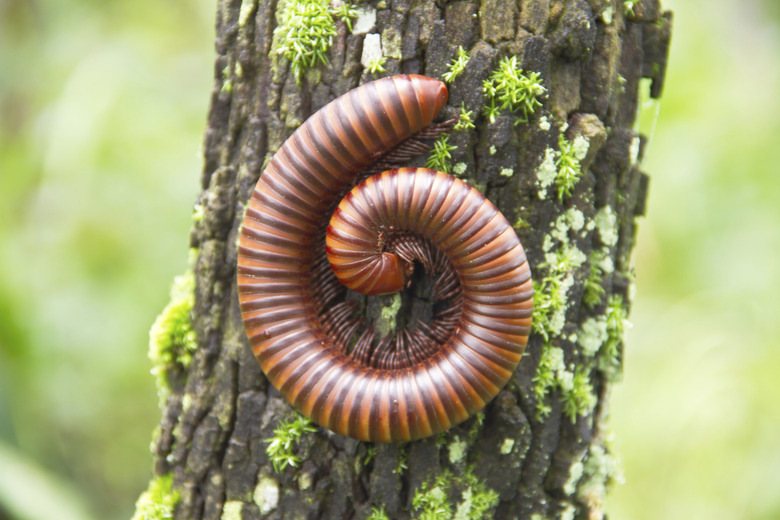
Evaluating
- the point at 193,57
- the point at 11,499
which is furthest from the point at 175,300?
the point at 193,57

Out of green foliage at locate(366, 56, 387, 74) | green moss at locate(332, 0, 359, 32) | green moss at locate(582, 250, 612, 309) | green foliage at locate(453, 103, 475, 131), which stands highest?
green moss at locate(332, 0, 359, 32)

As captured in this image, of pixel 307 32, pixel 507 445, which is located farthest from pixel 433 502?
pixel 307 32

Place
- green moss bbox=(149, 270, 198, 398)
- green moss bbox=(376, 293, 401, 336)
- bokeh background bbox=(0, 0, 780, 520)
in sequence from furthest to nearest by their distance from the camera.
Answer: bokeh background bbox=(0, 0, 780, 520), green moss bbox=(149, 270, 198, 398), green moss bbox=(376, 293, 401, 336)

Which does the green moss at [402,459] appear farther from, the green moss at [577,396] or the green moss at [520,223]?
the green moss at [520,223]

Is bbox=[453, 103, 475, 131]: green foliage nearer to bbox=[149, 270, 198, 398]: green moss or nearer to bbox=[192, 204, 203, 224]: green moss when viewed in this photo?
bbox=[192, 204, 203, 224]: green moss

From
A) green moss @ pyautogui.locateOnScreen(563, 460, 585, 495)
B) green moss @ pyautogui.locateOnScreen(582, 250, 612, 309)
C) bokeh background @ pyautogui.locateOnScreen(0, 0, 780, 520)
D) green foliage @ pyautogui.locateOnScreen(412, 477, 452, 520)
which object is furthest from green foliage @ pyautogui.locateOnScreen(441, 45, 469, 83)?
bokeh background @ pyautogui.locateOnScreen(0, 0, 780, 520)

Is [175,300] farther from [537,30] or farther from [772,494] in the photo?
[772,494]
